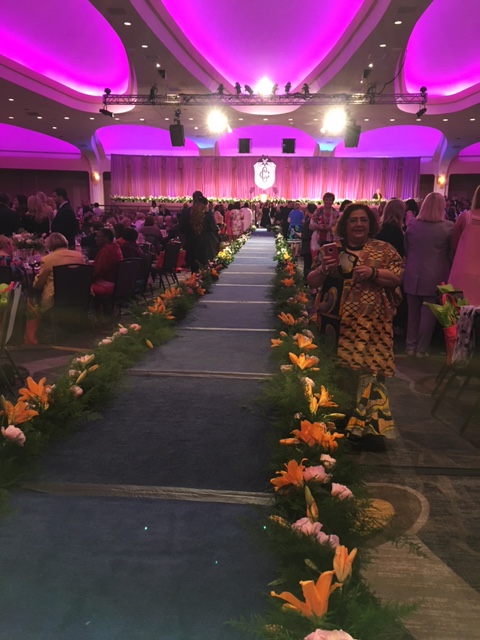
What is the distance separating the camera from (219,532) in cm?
177

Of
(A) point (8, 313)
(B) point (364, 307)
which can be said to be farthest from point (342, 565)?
(A) point (8, 313)

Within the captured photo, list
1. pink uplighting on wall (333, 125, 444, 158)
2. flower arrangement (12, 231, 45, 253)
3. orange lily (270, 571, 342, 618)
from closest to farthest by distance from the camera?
orange lily (270, 571, 342, 618) → flower arrangement (12, 231, 45, 253) → pink uplighting on wall (333, 125, 444, 158)

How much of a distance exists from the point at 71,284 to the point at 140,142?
2204 centimetres

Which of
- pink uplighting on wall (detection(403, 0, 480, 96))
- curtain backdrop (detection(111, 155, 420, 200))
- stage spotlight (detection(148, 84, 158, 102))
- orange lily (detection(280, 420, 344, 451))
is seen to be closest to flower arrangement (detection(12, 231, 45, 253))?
orange lily (detection(280, 420, 344, 451))

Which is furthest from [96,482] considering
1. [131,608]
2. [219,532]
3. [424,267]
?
[424,267]

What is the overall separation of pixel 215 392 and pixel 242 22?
1131 cm

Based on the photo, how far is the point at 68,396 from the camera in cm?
270

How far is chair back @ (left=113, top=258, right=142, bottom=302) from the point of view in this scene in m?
5.79

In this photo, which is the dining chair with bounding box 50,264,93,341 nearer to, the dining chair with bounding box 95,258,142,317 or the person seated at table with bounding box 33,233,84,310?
the person seated at table with bounding box 33,233,84,310

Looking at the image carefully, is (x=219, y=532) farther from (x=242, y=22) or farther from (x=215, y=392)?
(x=242, y=22)

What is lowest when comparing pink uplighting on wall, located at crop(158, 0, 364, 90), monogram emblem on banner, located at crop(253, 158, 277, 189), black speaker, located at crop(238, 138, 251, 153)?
monogram emblem on banner, located at crop(253, 158, 277, 189)

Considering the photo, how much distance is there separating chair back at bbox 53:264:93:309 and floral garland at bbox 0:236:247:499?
2.92 feet

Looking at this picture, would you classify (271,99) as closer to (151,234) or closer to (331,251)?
(151,234)

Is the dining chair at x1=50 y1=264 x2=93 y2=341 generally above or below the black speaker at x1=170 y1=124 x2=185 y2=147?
A: below
